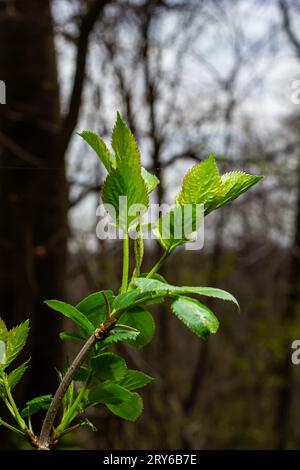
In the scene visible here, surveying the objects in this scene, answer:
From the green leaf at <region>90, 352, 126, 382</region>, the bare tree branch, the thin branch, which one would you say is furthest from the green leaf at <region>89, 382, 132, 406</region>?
the thin branch

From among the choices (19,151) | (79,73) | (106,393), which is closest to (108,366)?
(106,393)

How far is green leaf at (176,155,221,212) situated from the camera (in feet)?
0.67

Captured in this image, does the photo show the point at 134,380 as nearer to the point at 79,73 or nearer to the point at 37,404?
the point at 37,404

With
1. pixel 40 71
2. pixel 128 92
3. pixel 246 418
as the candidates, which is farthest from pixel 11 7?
pixel 246 418

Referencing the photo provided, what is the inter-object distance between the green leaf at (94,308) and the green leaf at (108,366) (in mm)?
14

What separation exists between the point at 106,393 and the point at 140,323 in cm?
3

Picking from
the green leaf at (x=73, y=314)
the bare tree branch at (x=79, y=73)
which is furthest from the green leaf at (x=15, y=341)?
the bare tree branch at (x=79, y=73)

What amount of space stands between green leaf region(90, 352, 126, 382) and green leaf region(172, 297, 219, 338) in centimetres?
4

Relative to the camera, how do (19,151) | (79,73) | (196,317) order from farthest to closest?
(19,151), (79,73), (196,317)

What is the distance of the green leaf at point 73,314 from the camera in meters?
0.20

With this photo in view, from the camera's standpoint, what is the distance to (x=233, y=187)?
205mm

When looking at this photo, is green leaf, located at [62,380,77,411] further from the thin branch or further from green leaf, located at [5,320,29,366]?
the thin branch

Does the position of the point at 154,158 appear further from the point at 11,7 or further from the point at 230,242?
the point at 230,242

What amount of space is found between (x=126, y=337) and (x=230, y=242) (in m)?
3.93
